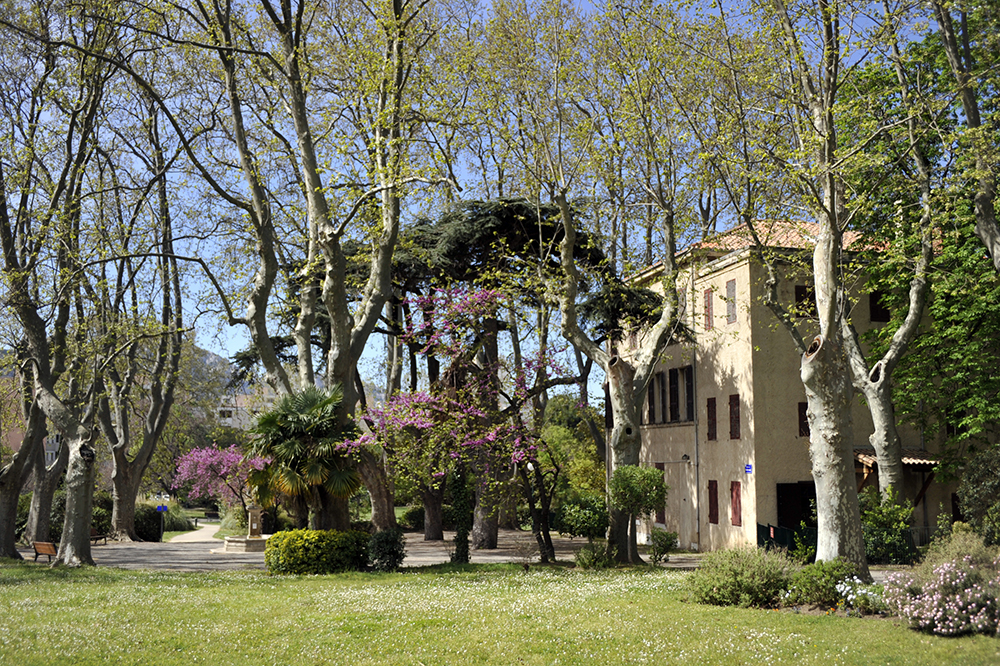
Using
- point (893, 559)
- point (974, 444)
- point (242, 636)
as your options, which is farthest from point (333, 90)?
point (974, 444)

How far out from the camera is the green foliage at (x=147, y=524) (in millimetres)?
36031

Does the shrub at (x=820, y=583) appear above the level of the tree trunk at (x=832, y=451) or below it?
below

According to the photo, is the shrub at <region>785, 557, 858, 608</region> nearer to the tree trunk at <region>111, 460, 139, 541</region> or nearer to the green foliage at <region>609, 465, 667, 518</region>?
the green foliage at <region>609, 465, 667, 518</region>

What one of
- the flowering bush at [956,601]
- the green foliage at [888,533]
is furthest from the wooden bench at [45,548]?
the green foliage at [888,533]

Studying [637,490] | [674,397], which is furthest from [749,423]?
[637,490]

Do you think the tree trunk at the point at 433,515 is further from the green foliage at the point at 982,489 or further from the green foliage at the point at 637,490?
the green foliage at the point at 982,489

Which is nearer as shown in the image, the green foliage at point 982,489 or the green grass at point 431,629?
the green grass at point 431,629

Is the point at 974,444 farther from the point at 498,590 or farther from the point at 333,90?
the point at 333,90

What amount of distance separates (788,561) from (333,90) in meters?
18.6

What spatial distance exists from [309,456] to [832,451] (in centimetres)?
1151

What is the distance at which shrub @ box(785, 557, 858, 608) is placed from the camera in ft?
40.6

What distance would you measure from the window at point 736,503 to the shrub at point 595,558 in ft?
25.2

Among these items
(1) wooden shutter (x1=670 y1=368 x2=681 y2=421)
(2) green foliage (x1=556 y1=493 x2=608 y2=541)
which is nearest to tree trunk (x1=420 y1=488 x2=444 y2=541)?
(2) green foliage (x1=556 y1=493 x2=608 y2=541)

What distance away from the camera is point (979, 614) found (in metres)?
10.0
